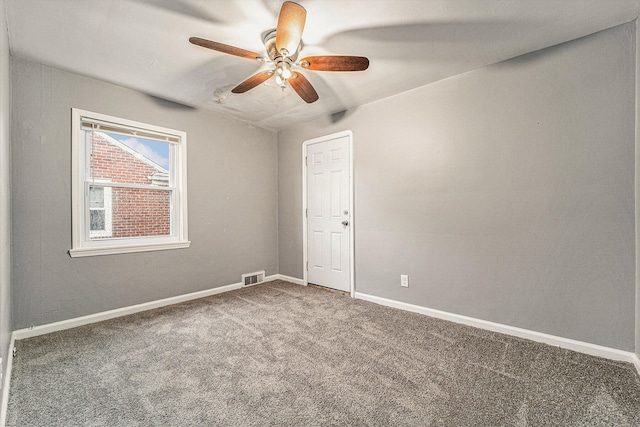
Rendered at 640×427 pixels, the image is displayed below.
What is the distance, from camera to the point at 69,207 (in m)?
2.61

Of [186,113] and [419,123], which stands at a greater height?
[186,113]

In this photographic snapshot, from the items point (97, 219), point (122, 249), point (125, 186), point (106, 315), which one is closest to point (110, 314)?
point (106, 315)

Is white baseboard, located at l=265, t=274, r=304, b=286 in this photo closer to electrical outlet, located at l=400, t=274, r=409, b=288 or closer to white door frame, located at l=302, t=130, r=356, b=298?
white door frame, located at l=302, t=130, r=356, b=298

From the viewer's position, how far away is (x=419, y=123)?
9.74 ft

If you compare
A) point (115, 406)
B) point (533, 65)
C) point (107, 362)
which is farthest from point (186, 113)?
point (533, 65)

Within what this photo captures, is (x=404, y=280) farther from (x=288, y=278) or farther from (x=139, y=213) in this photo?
(x=139, y=213)

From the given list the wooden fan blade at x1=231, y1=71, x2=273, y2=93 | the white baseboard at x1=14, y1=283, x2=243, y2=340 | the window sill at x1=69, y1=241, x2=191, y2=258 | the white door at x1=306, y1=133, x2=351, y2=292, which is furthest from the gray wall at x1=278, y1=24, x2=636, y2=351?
the window sill at x1=69, y1=241, x2=191, y2=258

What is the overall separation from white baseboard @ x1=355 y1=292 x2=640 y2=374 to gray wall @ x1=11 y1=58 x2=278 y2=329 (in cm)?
226

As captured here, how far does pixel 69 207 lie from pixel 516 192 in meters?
4.01

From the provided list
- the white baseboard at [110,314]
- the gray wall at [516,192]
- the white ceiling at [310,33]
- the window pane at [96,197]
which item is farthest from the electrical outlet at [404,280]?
the window pane at [96,197]

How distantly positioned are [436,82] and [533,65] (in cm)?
79

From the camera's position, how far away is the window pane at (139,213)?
298cm

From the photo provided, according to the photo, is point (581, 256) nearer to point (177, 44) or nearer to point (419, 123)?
point (419, 123)

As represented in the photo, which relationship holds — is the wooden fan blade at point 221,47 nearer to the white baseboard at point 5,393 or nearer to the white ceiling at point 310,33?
the white ceiling at point 310,33
